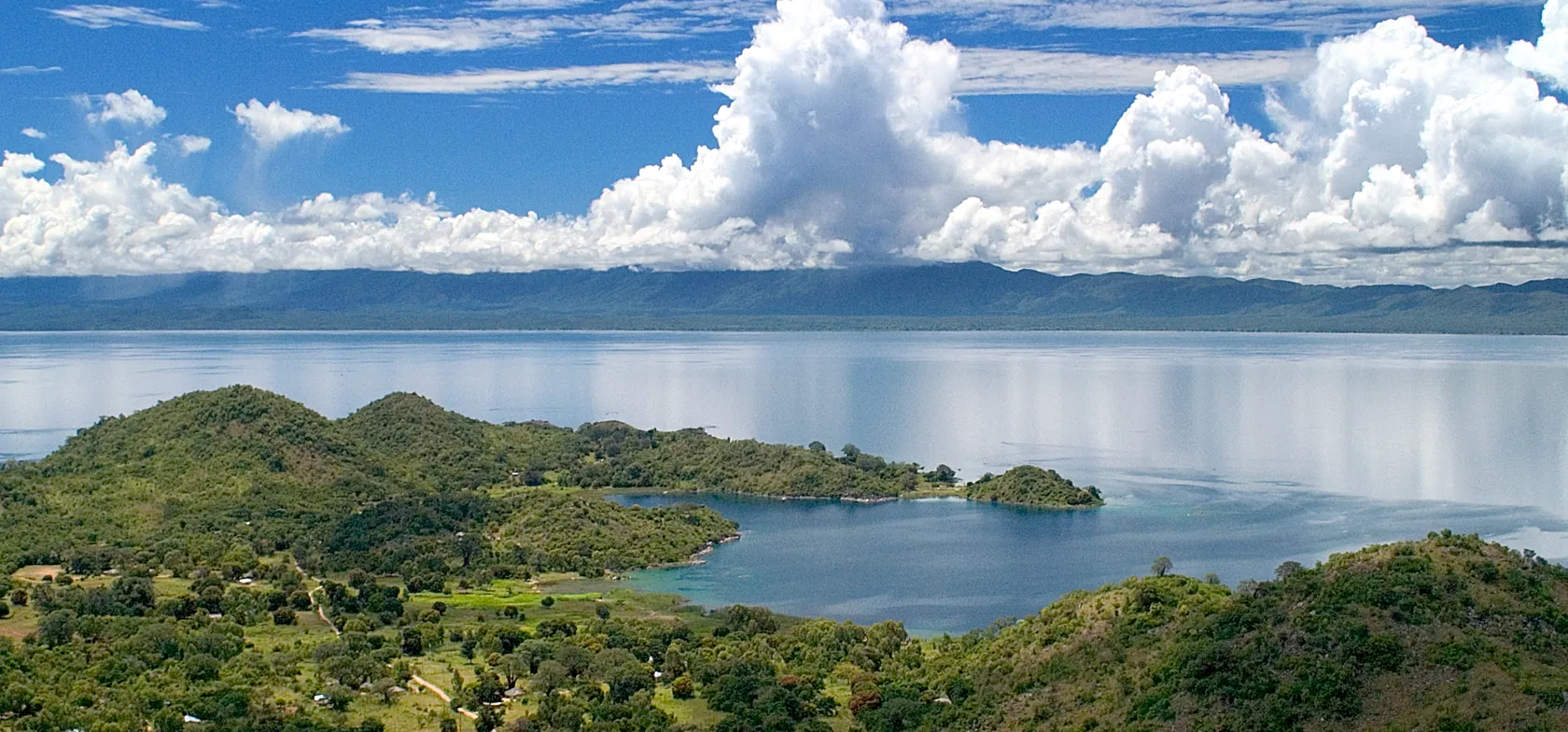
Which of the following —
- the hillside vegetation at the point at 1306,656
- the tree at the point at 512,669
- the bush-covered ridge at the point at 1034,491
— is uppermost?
the hillside vegetation at the point at 1306,656

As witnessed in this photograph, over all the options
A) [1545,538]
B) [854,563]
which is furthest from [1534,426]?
[854,563]

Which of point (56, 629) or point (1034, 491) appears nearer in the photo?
point (56, 629)

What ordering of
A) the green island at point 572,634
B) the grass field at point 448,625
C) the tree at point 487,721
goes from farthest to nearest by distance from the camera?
the grass field at point 448,625 < the tree at point 487,721 < the green island at point 572,634

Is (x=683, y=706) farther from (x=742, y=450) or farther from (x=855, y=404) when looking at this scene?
(x=855, y=404)

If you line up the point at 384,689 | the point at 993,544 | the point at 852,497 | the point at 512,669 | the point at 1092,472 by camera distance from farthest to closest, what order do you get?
1. the point at 1092,472
2. the point at 852,497
3. the point at 993,544
4. the point at 512,669
5. the point at 384,689

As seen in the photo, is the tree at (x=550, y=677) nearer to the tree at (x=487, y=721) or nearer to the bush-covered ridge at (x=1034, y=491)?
the tree at (x=487, y=721)

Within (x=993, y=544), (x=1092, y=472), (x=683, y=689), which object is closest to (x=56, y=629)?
(x=683, y=689)

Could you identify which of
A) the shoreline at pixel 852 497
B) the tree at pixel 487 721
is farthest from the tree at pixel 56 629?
the shoreline at pixel 852 497

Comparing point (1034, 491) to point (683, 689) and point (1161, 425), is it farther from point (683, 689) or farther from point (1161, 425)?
point (1161, 425)
